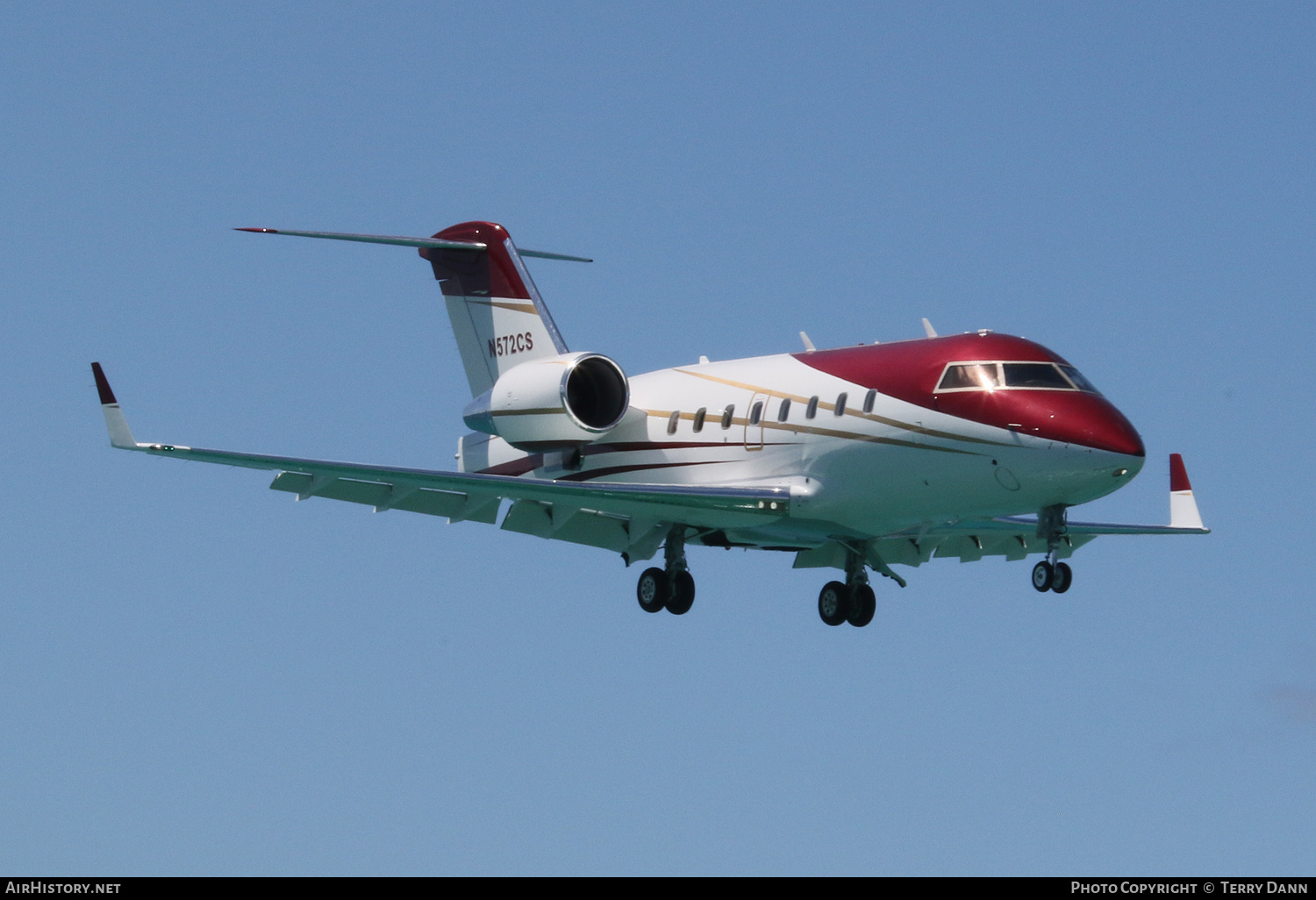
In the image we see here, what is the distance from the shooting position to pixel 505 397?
30.4 metres

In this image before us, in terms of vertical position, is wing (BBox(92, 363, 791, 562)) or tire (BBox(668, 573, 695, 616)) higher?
wing (BBox(92, 363, 791, 562))

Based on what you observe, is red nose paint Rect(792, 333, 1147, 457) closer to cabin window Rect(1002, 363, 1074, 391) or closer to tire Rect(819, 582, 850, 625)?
cabin window Rect(1002, 363, 1074, 391)

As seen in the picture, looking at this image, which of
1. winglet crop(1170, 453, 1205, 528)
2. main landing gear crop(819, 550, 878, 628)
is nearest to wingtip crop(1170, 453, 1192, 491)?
winglet crop(1170, 453, 1205, 528)

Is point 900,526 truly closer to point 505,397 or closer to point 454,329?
point 505,397

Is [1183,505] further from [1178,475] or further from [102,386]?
[102,386]

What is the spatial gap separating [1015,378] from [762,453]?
14.5 feet

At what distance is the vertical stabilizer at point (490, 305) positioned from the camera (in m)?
32.7

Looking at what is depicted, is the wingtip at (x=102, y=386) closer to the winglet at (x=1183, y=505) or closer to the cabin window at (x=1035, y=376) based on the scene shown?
the cabin window at (x=1035, y=376)

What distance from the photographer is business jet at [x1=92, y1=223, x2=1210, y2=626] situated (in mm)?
25172

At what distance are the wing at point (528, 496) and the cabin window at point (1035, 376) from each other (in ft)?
12.8

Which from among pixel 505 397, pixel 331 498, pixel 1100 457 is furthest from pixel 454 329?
pixel 1100 457

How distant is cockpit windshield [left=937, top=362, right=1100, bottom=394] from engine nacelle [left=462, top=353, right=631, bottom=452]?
6.39m

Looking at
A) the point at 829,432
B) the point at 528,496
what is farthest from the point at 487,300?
the point at 829,432

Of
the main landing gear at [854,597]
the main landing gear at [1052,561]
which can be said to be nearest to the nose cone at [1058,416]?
the main landing gear at [1052,561]
